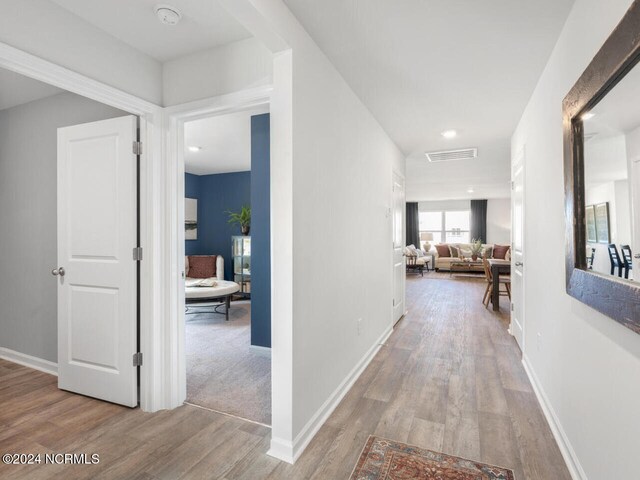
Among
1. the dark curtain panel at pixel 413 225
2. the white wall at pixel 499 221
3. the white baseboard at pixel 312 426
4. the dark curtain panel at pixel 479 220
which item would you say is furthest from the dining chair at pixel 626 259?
the white wall at pixel 499 221

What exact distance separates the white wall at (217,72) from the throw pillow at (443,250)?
10.2 meters

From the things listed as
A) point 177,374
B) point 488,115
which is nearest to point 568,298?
point 488,115

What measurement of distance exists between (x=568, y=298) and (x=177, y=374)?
244 centimetres

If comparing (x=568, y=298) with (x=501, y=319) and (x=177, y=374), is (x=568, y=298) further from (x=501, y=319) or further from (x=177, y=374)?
(x=501, y=319)

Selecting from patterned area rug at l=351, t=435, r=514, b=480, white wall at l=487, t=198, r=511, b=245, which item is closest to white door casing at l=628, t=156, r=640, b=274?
patterned area rug at l=351, t=435, r=514, b=480

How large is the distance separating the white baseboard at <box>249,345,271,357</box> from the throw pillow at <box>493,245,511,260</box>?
894cm

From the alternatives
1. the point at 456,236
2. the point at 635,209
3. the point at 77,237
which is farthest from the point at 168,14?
the point at 456,236

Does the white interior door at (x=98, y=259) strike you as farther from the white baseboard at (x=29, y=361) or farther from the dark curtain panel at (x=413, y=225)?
the dark curtain panel at (x=413, y=225)

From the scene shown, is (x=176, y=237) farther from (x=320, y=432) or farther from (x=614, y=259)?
(x=614, y=259)

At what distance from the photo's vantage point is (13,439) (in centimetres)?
196

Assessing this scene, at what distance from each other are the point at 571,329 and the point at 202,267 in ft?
18.3

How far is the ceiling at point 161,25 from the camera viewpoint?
179cm

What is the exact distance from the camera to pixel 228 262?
6.76 metres

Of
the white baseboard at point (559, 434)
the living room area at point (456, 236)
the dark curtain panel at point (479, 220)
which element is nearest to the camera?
the white baseboard at point (559, 434)
